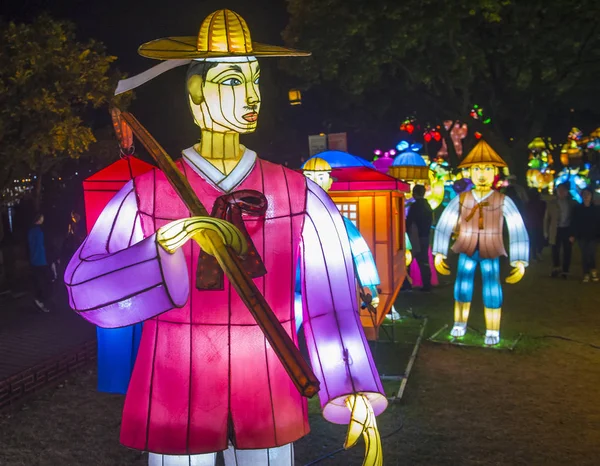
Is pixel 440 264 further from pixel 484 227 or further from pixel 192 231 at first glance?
pixel 192 231

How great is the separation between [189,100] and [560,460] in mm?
3630

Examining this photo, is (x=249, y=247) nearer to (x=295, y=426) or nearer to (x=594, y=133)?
(x=295, y=426)

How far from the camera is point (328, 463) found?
4176 mm

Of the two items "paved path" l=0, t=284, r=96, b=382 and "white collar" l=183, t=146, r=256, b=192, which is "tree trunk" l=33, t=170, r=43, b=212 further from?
"white collar" l=183, t=146, r=256, b=192

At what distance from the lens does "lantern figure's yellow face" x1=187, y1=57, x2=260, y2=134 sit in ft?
7.00

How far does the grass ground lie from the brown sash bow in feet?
8.59

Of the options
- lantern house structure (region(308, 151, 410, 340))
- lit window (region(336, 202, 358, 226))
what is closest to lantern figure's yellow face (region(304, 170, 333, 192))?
lantern house structure (region(308, 151, 410, 340))

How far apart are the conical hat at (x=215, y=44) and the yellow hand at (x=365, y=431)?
1.27m

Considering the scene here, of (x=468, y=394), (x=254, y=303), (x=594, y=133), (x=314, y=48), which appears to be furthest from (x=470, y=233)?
(x=594, y=133)

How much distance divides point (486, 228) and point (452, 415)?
2251 mm

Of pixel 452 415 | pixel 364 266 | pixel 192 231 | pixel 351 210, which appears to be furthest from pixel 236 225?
pixel 351 210

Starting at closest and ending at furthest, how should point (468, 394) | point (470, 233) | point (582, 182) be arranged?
point (468, 394) → point (470, 233) → point (582, 182)

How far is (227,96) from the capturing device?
214 cm

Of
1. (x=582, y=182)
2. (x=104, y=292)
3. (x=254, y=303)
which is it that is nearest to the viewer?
(x=254, y=303)
